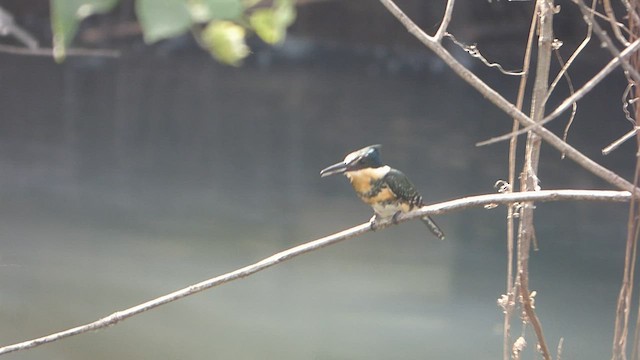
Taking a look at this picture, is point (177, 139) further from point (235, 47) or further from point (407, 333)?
point (235, 47)

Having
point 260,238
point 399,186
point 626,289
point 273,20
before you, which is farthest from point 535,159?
point 260,238

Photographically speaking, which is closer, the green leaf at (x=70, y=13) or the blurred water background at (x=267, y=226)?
the green leaf at (x=70, y=13)

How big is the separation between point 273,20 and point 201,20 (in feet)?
0.21

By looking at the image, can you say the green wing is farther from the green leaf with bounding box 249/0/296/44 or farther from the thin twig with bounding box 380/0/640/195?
the green leaf with bounding box 249/0/296/44

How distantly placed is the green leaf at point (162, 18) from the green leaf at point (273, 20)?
0.06 metres

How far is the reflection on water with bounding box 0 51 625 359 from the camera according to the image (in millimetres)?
3055

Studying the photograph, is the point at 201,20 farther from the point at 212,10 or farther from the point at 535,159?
the point at 535,159

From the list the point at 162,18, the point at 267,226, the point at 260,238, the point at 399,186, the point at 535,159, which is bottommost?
the point at 162,18

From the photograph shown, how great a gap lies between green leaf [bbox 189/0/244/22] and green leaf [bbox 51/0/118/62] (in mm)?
31

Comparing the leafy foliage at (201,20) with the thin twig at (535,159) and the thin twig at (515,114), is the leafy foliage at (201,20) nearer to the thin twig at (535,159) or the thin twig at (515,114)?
the thin twig at (515,114)

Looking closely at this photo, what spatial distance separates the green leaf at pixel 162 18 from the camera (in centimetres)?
29

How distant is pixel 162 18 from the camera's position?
0.30 m

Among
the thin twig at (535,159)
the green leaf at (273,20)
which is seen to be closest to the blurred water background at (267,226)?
the thin twig at (535,159)

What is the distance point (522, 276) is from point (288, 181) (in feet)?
11.8
